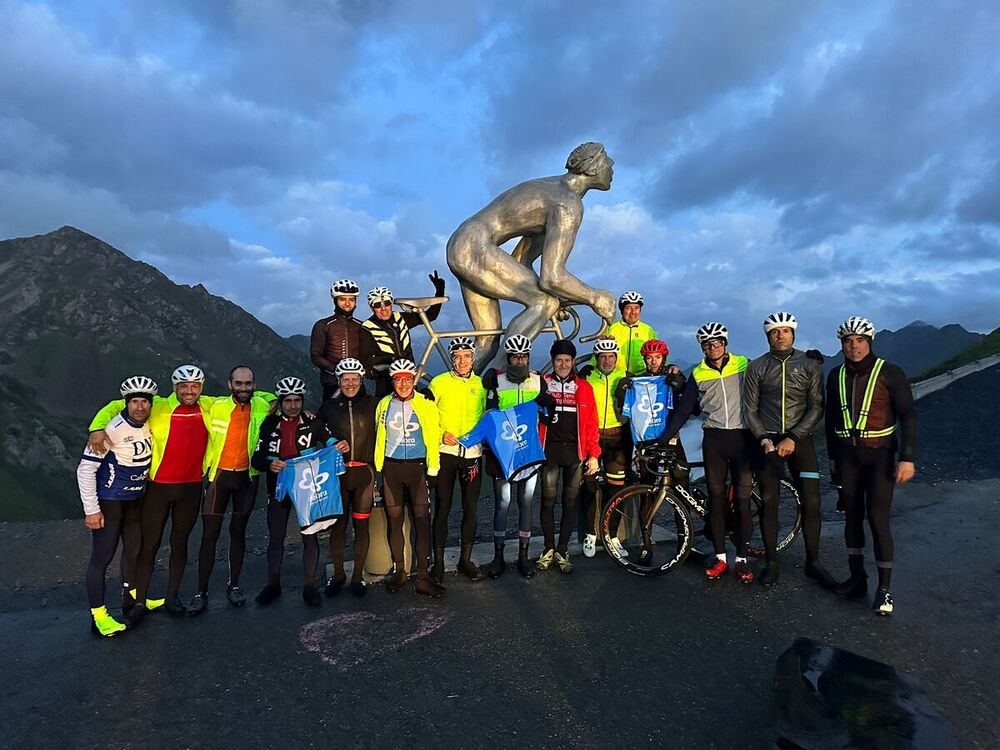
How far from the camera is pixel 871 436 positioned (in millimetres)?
5305

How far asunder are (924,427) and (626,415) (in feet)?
49.6

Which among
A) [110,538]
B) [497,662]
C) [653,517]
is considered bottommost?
[497,662]

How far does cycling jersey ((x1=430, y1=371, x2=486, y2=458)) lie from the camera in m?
6.07

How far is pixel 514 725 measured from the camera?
12.1 ft

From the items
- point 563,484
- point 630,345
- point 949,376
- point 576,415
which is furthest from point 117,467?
point 949,376

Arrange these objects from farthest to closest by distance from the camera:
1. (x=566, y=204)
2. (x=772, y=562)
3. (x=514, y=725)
Answer: (x=566, y=204)
(x=772, y=562)
(x=514, y=725)

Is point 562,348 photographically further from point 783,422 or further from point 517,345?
point 783,422

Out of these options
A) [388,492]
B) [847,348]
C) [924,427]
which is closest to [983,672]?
[847,348]

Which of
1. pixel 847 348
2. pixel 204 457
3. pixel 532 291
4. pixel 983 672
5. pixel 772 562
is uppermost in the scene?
pixel 532 291

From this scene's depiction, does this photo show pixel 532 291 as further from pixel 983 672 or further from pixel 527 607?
pixel 983 672

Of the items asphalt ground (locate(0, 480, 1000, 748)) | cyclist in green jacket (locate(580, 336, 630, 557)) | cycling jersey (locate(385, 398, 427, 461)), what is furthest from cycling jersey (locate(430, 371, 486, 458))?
asphalt ground (locate(0, 480, 1000, 748))

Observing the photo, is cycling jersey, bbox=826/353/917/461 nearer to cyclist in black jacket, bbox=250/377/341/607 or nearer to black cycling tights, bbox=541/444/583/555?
black cycling tights, bbox=541/444/583/555

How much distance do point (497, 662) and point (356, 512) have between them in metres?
2.14

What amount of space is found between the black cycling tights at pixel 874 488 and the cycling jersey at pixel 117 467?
20.9 feet
